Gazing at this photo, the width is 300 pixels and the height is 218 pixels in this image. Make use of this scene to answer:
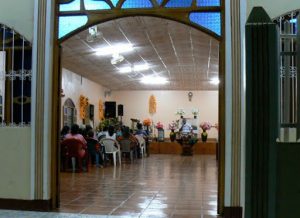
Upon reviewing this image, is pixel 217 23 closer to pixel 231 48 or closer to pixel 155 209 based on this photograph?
pixel 231 48

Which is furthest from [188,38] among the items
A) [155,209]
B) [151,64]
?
[155,209]

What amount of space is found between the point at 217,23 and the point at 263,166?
270 centimetres

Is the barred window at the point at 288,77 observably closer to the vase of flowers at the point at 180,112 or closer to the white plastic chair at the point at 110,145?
the white plastic chair at the point at 110,145

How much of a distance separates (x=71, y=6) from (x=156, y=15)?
1037mm

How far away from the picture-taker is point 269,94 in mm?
2199

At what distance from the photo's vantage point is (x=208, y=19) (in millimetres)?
4625

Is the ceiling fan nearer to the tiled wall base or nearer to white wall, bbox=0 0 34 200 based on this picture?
white wall, bbox=0 0 34 200

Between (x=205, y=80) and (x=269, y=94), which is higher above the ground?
(x=205, y=80)

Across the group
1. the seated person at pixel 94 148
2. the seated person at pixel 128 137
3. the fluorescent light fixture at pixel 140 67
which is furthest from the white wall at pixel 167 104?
the seated person at pixel 94 148

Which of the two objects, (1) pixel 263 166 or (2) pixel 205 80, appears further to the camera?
(2) pixel 205 80

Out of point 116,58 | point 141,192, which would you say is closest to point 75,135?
point 141,192

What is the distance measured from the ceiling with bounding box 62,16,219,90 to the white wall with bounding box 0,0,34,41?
2709 millimetres

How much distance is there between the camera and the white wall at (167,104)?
18.5 m

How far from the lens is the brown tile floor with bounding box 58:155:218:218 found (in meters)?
4.80
